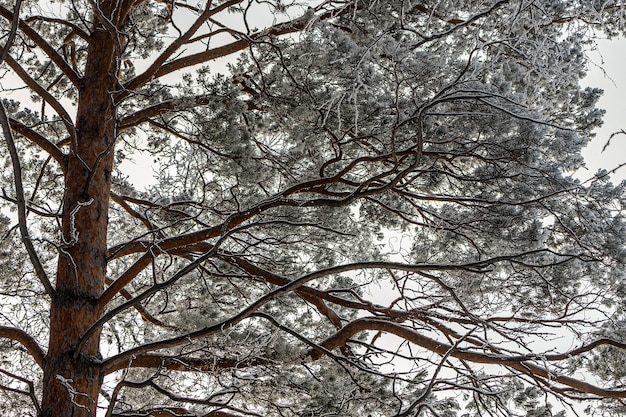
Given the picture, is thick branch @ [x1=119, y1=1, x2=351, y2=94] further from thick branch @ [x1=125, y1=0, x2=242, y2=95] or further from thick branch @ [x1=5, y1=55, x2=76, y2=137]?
thick branch @ [x1=5, y1=55, x2=76, y2=137]

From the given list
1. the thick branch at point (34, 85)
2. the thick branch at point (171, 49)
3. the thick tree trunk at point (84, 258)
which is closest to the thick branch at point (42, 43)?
the thick tree trunk at point (84, 258)

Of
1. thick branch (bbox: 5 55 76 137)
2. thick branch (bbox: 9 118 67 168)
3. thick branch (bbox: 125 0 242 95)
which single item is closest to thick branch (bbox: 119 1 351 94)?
thick branch (bbox: 125 0 242 95)

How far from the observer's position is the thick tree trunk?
13.2 feet

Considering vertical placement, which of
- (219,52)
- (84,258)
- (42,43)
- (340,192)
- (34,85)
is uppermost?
(219,52)

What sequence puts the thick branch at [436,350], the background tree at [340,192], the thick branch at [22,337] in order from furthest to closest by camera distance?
the thick branch at [436,350], the background tree at [340,192], the thick branch at [22,337]

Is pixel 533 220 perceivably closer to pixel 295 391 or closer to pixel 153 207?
pixel 295 391

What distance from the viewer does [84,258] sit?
4625 mm

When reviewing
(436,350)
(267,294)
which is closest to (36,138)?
(267,294)

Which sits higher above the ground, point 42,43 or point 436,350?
point 42,43

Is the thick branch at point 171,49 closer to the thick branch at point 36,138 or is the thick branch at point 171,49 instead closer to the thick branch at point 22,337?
the thick branch at point 36,138

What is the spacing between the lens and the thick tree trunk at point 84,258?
13.2 ft

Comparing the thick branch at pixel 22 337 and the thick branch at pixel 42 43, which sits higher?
the thick branch at pixel 42 43

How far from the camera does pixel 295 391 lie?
220 inches

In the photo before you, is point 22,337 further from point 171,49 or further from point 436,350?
point 436,350
